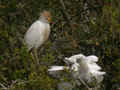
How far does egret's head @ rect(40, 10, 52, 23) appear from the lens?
159 centimetres

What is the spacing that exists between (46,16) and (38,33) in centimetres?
12

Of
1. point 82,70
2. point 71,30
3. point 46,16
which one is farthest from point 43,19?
point 82,70

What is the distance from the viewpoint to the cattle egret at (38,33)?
1.55 m

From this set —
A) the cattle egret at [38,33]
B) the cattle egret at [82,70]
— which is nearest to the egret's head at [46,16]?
the cattle egret at [38,33]

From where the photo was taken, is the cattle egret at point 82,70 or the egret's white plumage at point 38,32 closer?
the cattle egret at point 82,70

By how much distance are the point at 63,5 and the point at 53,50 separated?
1.10ft

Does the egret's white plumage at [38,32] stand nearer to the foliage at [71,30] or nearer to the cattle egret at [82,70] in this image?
the foliage at [71,30]

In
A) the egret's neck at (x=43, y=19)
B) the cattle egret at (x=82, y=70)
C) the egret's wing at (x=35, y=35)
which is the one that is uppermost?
the egret's neck at (x=43, y=19)

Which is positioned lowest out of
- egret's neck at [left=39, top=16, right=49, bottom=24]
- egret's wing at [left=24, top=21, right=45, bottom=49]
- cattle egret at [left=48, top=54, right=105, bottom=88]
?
cattle egret at [left=48, top=54, right=105, bottom=88]

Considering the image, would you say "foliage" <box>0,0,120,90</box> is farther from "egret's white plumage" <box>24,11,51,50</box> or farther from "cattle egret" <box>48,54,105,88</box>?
"cattle egret" <box>48,54,105,88</box>

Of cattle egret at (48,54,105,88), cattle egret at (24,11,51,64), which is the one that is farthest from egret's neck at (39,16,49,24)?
cattle egret at (48,54,105,88)

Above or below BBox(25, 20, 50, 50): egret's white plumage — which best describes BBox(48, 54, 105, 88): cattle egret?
below

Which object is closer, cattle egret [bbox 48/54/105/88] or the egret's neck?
cattle egret [bbox 48/54/105/88]

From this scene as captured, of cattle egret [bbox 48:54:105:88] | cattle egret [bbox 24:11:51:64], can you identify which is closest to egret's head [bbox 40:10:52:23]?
cattle egret [bbox 24:11:51:64]
